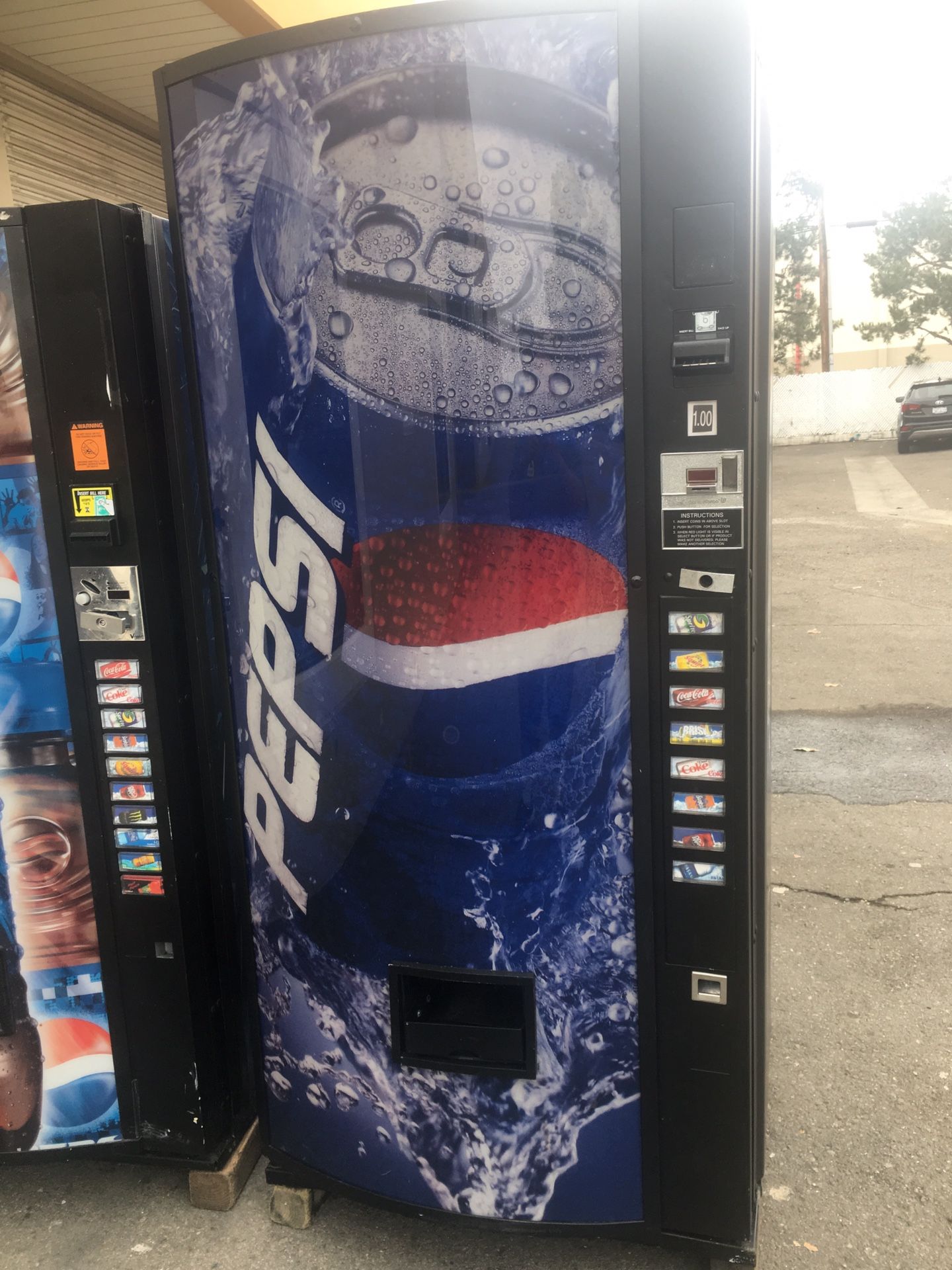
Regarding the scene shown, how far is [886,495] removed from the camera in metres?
13.9

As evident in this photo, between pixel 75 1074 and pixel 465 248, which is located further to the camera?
pixel 75 1074

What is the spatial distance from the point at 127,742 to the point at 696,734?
3.74 feet

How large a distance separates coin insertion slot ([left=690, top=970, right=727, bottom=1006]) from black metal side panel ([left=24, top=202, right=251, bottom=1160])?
1049mm

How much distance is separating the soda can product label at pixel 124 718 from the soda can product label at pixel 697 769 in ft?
3.49

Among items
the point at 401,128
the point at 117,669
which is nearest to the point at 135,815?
the point at 117,669

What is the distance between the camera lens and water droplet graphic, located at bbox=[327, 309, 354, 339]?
1.62m

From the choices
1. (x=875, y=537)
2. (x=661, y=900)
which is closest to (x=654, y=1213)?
(x=661, y=900)

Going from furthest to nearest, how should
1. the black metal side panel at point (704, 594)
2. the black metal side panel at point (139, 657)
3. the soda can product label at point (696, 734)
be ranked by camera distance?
the black metal side panel at point (139, 657) → the soda can product label at point (696, 734) → the black metal side panel at point (704, 594)

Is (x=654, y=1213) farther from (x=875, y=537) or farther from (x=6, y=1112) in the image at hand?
(x=875, y=537)

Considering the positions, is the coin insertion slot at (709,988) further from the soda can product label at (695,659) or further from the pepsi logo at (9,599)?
the pepsi logo at (9,599)

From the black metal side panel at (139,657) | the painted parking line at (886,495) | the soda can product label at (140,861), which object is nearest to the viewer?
the black metal side panel at (139,657)

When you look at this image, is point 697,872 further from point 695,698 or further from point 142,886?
point 142,886

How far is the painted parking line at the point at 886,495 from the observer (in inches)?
463

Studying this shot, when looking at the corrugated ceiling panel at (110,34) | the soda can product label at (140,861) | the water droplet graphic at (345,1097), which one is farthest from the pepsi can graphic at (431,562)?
the corrugated ceiling panel at (110,34)
